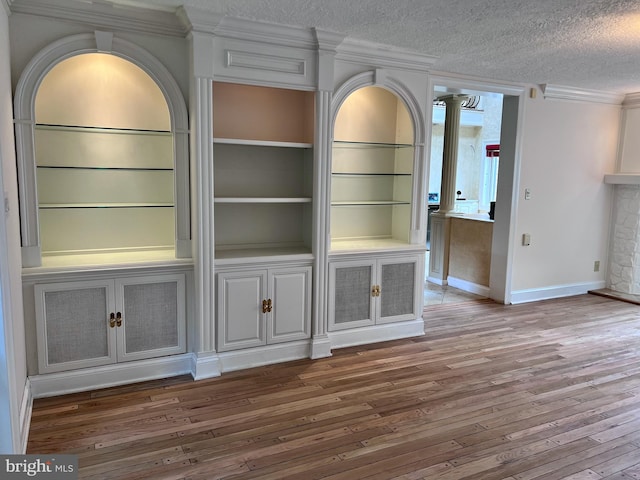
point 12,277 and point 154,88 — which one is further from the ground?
point 154,88

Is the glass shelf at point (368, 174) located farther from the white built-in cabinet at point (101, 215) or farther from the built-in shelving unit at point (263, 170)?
the white built-in cabinet at point (101, 215)

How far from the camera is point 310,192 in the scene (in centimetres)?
379

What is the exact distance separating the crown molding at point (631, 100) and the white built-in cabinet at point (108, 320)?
5646 mm

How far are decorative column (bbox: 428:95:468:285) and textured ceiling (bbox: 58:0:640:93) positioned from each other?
1872 millimetres

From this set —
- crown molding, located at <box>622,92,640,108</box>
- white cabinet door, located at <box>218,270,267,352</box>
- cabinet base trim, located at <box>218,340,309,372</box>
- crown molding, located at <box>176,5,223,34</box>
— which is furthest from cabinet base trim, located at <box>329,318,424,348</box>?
crown molding, located at <box>622,92,640,108</box>

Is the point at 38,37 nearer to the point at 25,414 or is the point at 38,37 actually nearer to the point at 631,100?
the point at 25,414

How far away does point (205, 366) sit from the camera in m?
3.38

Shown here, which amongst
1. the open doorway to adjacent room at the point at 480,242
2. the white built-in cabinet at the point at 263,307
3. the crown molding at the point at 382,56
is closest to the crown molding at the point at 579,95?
the open doorway to adjacent room at the point at 480,242

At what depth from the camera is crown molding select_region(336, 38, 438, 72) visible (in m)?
3.68

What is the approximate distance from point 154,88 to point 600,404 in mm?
3785

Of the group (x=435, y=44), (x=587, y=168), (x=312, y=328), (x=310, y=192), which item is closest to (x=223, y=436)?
(x=312, y=328)

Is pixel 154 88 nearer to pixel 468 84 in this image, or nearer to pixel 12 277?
pixel 12 277

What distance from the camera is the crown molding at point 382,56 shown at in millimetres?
3678

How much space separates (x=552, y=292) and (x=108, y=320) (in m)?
4.98
